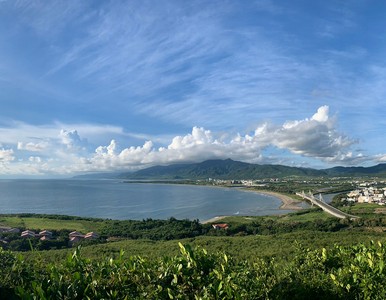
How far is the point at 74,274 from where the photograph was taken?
3.29 meters

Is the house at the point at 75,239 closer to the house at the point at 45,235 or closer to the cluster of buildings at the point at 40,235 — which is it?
the cluster of buildings at the point at 40,235

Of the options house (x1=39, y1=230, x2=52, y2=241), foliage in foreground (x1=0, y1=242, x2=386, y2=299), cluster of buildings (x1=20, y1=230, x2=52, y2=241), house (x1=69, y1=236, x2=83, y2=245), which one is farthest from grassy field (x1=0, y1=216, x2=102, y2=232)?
foliage in foreground (x1=0, y1=242, x2=386, y2=299)

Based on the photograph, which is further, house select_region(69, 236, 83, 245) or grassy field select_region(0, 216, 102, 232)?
grassy field select_region(0, 216, 102, 232)

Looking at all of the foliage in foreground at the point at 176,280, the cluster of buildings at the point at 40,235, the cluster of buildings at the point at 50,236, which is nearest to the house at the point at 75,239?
the cluster of buildings at the point at 50,236

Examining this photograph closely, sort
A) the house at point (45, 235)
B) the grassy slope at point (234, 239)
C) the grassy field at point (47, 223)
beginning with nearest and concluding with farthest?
the grassy slope at point (234, 239) < the house at point (45, 235) < the grassy field at point (47, 223)

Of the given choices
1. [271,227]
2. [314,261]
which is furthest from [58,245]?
[314,261]

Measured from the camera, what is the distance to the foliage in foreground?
326 centimetres

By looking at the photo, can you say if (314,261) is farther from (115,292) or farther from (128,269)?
(115,292)

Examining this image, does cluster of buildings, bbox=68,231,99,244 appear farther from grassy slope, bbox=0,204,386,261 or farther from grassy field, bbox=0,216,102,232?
grassy field, bbox=0,216,102,232

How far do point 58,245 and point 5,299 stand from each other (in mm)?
36440

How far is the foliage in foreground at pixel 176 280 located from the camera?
3260 mm

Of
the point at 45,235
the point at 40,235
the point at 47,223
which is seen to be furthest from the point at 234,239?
the point at 47,223

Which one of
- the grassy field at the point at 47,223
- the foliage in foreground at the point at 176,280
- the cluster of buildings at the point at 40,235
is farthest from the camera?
the grassy field at the point at 47,223

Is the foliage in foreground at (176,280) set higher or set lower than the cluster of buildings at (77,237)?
higher
